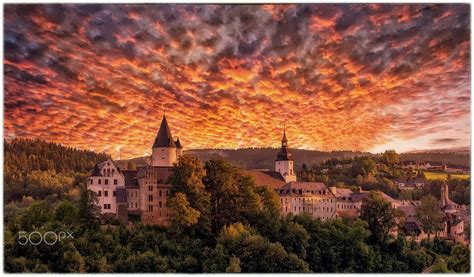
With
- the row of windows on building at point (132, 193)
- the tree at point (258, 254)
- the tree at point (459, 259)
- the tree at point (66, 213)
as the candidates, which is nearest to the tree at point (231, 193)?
the tree at point (258, 254)

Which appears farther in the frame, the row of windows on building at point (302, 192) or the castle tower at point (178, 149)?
the row of windows on building at point (302, 192)

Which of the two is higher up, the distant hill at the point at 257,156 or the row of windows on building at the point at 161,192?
the distant hill at the point at 257,156

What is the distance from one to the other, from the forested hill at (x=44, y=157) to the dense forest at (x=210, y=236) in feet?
0.08

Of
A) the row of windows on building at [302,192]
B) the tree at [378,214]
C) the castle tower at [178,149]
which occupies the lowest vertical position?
the tree at [378,214]

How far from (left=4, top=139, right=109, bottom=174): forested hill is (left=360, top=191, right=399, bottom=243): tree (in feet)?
16.1

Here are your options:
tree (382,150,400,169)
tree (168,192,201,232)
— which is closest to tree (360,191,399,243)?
tree (382,150,400,169)

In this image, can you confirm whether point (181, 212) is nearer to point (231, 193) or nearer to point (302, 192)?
point (231, 193)

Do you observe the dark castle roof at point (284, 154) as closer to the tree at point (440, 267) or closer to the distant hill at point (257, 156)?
the distant hill at point (257, 156)

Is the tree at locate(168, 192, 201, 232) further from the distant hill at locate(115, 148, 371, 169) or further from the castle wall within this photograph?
the distant hill at locate(115, 148, 371, 169)

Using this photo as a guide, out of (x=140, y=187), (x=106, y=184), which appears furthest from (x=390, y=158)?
(x=106, y=184)

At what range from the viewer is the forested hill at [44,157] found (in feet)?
36.7

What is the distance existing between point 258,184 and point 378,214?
2312mm

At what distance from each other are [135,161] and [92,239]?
1.56 metres

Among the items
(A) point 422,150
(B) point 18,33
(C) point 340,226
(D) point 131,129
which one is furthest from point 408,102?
(B) point 18,33
